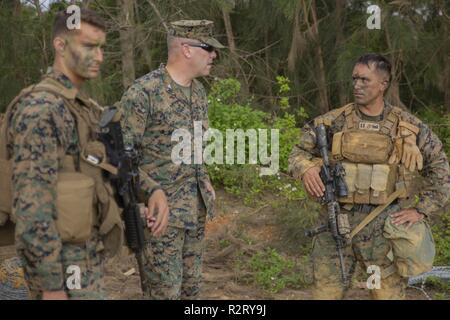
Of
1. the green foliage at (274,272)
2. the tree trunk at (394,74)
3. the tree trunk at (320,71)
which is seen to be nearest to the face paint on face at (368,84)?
the green foliage at (274,272)

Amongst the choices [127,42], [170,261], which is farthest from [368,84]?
[127,42]

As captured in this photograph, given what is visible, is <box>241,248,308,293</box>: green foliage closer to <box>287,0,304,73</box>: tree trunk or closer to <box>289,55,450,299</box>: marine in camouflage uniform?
<box>289,55,450,299</box>: marine in camouflage uniform

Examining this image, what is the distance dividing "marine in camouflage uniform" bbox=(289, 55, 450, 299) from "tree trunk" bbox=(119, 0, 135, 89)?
4557 millimetres

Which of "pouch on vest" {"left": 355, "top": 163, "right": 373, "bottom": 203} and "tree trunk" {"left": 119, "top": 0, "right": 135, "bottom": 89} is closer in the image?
"pouch on vest" {"left": 355, "top": 163, "right": 373, "bottom": 203}

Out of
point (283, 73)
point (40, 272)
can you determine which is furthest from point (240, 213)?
point (40, 272)

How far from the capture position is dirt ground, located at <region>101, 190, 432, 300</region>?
5.82 meters

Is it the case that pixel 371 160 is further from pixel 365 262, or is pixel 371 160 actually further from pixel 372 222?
pixel 365 262

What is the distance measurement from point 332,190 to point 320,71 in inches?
255

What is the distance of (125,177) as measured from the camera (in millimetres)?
3119

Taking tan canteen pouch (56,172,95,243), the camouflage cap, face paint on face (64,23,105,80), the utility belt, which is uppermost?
the camouflage cap

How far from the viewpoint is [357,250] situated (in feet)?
14.0

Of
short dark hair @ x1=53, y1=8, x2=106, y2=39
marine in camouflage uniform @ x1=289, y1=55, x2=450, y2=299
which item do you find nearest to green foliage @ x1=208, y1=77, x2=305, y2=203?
marine in camouflage uniform @ x1=289, y1=55, x2=450, y2=299

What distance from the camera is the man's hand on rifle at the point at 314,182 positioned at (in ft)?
13.8
